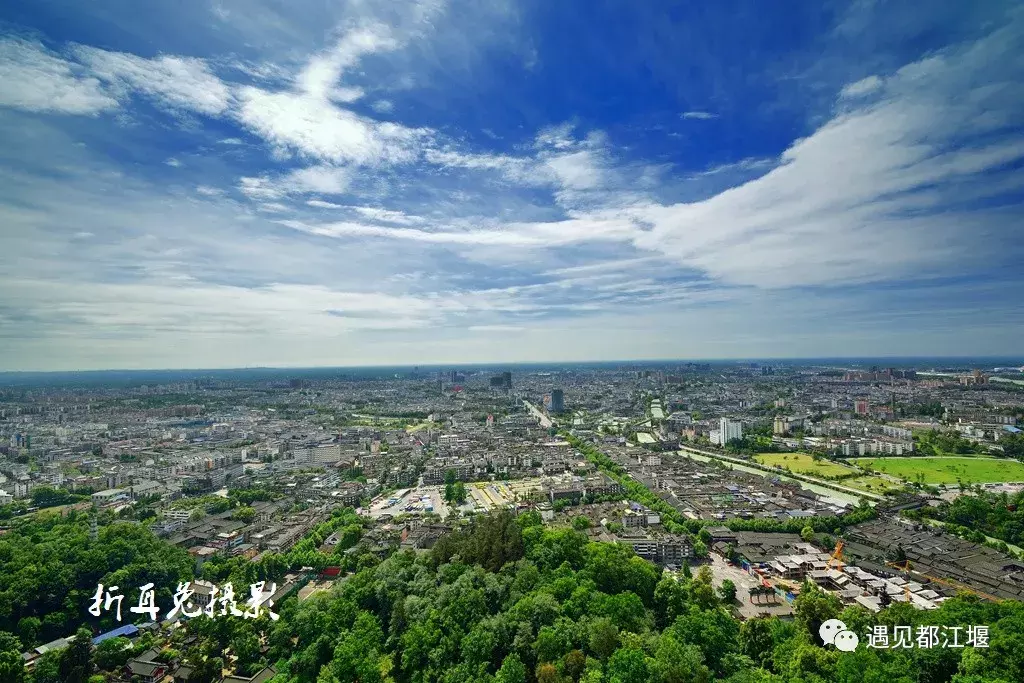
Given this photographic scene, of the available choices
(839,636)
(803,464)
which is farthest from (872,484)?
(839,636)

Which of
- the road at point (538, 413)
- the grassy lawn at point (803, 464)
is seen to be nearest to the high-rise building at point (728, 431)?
the grassy lawn at point (803, 464)

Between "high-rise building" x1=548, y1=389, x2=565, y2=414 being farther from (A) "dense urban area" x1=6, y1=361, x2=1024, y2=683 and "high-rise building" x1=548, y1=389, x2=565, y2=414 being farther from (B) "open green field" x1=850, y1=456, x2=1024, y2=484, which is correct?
(B) "open green field" x1=850, y1=456, x2=1024, y2=484

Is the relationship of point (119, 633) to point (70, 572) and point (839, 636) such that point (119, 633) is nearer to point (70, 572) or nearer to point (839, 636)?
point (70, 572)

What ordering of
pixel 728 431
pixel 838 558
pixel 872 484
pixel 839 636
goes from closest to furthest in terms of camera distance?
pixel 839 636 → pixel 838 558 → pixel 872 484 → pixel 728 431

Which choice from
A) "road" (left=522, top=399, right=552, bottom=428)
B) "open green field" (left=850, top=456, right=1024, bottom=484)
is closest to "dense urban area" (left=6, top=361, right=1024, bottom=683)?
"open green field" (left=850, top=456, right=1024, bottom=484)

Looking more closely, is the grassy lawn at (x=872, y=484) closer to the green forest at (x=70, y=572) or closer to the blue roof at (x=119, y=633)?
the green forest at (x=70, y=572)

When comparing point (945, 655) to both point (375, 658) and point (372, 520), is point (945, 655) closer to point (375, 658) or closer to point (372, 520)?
point (375, 658)

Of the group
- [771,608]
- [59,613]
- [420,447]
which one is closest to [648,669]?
[771,608]
